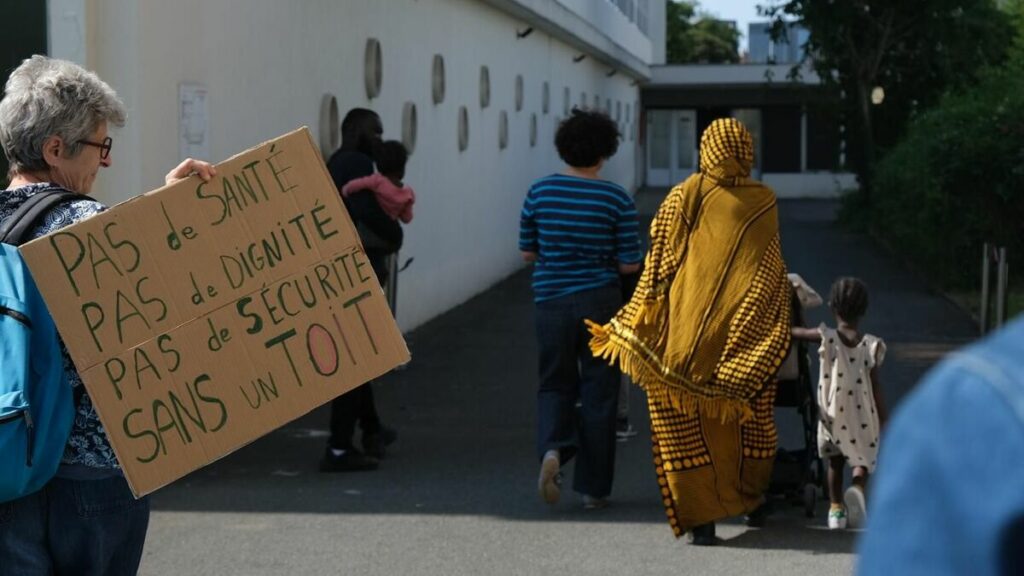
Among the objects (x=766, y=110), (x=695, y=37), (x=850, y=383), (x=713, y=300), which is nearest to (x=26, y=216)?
(x=713, y=300)

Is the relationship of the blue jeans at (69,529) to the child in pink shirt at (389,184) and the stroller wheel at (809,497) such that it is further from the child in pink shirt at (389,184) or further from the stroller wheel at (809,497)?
the child in pink shirt at (389,184)

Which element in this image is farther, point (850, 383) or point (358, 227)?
point (358, 227)

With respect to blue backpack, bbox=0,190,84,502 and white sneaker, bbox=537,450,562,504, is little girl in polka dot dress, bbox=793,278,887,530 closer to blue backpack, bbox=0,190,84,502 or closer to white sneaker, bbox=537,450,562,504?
white sneaker, bbox=537,450,562,504

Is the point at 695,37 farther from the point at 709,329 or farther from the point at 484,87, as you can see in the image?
the point at 709,329

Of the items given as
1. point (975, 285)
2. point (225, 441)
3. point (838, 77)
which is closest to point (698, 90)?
point (838, 77)

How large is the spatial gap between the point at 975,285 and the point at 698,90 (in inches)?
1233

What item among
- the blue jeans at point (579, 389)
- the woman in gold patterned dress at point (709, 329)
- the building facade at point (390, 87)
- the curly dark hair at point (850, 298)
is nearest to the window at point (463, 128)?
the building facade at point (390, 87)

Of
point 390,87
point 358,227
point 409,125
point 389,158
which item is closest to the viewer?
point 358,227

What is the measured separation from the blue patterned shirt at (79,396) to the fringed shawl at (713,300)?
3496 mm

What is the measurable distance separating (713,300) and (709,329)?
4.5 inches

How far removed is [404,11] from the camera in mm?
14508

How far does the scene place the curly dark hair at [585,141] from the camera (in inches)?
283

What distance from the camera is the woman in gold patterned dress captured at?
6.47 m

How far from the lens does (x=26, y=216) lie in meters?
3.20
